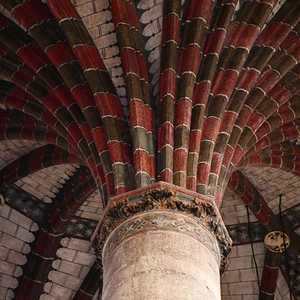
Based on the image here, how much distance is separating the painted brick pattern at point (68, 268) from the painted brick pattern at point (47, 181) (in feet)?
3.10

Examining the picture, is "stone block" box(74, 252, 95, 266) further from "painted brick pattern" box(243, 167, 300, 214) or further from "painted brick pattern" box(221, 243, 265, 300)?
"painted brick pattern" box(243, 167, 300, 214)

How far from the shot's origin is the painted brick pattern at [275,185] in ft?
42.3

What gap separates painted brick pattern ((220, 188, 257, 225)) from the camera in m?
13.5

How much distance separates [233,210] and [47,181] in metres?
3.24

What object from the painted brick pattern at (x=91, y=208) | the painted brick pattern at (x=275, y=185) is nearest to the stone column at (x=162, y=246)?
the painted brick pattern at (x=275, y=185)

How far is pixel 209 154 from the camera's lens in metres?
8.05

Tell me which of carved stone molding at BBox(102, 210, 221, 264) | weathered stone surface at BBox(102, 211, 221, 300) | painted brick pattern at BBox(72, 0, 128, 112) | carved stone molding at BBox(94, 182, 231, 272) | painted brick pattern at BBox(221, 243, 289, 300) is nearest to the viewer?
weathered stone surface at BBox(102, 211, 221, 300)

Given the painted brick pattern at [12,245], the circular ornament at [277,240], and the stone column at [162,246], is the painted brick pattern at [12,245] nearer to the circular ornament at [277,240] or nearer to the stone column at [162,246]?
the circular ornament at [277,240]

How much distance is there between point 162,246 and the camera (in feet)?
22.1

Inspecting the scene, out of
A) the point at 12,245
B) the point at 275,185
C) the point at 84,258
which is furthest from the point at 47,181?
the point at 275,185

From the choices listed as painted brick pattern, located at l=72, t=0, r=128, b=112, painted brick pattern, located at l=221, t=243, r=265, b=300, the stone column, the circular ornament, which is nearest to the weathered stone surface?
the stone column

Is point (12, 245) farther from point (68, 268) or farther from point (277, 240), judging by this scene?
point (277, 240)

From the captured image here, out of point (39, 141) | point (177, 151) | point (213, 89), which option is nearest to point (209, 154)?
point (177, 151)

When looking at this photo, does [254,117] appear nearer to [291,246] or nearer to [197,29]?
[197,29]
